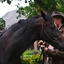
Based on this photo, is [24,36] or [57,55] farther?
[57,55]

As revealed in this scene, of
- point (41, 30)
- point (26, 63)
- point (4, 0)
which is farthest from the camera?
point (26, 63)

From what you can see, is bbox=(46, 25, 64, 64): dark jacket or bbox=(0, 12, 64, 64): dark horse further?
bbox=(46, 25, 64, 64): dark jacket

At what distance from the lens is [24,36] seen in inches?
91.7

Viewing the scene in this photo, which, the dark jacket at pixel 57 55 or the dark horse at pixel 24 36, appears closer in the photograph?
the dark horse at pixel 24 36

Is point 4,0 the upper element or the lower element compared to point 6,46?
upper

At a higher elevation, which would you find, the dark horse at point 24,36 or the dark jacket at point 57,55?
the dark horse at point 24,36

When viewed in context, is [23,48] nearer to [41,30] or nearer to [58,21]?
[41,30]

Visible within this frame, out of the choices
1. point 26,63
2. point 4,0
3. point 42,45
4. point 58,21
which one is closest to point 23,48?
point 42,45

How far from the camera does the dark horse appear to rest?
7.39ft

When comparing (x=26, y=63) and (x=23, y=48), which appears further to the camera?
(x=26, y=63)

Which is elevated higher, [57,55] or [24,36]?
[24,36]

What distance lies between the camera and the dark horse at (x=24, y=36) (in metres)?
2.25

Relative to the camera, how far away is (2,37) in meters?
2.33

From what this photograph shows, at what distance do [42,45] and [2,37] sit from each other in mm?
1386
